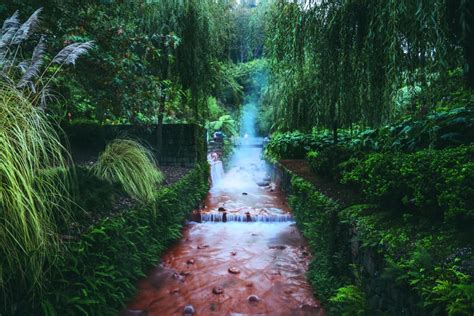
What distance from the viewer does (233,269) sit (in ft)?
11.9

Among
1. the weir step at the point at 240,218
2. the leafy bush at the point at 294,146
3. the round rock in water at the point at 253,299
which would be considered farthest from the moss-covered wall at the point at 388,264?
the leafy bush at the point at 294,146

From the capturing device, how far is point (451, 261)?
1.51 meters

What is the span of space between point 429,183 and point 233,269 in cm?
238

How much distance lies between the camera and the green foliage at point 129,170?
12.4 feet

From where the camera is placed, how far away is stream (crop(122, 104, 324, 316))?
283cm

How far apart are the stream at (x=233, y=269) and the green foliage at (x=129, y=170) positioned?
3.09 ft

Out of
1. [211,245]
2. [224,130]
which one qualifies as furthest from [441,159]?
[224,130]

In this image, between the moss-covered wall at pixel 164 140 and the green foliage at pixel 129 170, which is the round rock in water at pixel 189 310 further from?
the moss-covered wall at pixel 164 140

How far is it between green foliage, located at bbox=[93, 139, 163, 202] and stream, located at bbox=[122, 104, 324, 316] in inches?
37.1

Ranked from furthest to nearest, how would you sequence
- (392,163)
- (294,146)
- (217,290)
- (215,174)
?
(215,174), (294,146), (217,290), (392,163)

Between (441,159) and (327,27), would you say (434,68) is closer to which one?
(441,159)

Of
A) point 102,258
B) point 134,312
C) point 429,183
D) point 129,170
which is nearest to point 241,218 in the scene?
point 129,170

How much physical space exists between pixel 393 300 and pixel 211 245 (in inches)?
121

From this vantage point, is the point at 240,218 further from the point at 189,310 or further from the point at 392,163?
the point at 392,163
